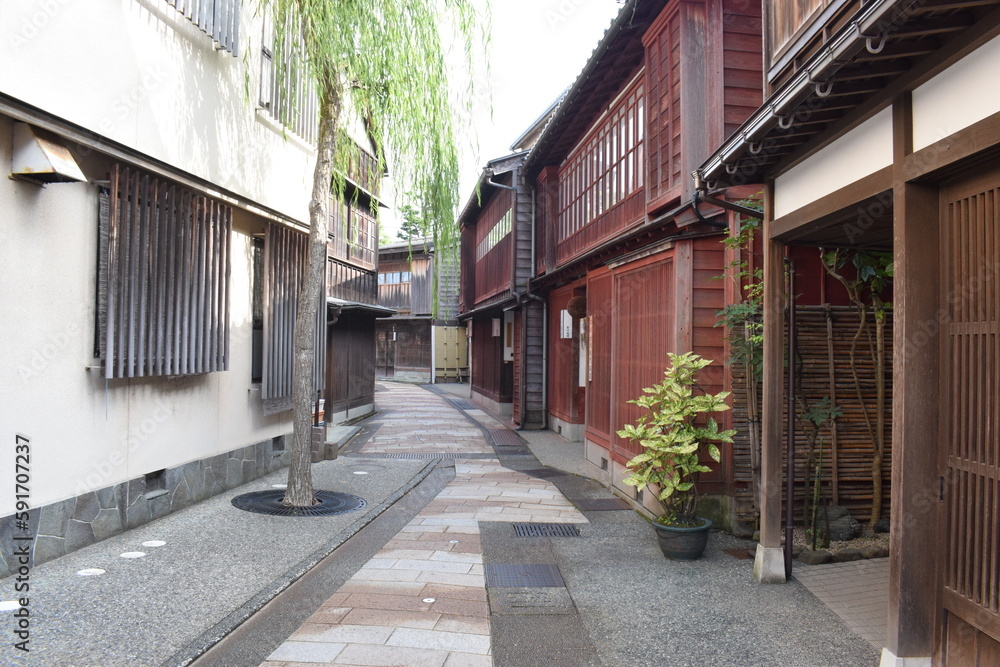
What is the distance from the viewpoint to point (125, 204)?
268 inches

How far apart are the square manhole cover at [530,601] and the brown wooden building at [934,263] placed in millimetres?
2350

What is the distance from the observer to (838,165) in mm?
4691

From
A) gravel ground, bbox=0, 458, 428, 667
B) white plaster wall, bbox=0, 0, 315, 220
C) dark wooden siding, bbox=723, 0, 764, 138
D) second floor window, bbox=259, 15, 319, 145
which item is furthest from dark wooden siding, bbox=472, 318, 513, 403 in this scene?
dark wooden siding, bbox=723, 0, 764, 138

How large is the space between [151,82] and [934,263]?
7358 millimetres

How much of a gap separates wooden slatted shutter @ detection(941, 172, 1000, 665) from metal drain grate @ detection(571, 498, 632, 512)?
549 cm

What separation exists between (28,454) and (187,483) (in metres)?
2.84

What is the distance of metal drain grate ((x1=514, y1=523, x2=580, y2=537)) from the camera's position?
7.65 meters

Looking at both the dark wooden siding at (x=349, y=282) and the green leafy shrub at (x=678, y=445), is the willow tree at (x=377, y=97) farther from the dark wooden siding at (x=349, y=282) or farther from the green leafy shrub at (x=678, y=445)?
the dark wooden siding at (x=349, y=282)

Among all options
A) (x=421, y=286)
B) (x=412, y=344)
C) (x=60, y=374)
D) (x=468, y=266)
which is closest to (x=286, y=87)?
(x=60, y=374)

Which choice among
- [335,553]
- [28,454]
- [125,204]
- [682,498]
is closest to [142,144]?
[125,204]

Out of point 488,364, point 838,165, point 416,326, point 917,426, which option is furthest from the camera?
point 416,326

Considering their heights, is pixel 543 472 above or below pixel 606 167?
below

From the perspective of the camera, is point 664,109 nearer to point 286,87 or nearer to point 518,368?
point 286,87

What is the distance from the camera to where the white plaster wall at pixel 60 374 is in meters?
5.44
